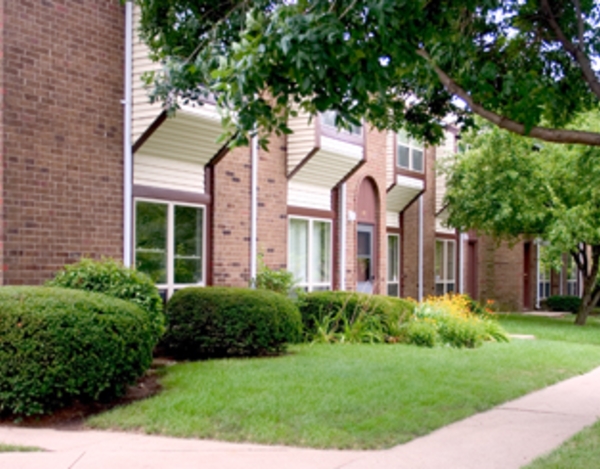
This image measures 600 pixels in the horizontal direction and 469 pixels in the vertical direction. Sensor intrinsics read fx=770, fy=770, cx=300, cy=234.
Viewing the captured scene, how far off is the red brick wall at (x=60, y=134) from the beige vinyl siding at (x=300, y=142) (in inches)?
192

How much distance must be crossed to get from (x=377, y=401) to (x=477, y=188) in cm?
1395

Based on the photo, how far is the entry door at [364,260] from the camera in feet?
64.2

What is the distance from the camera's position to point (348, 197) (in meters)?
18.7

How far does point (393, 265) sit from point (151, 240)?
11.3 m

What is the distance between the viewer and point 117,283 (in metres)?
9.94

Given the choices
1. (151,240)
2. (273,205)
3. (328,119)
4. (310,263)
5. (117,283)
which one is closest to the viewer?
(117,283)

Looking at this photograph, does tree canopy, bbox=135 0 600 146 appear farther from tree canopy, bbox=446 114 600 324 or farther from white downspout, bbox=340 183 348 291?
tree canopy, bbox=446 114 600 324

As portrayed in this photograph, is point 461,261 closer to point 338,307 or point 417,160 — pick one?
point 417,160

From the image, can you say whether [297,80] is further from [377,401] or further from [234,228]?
[234,228]

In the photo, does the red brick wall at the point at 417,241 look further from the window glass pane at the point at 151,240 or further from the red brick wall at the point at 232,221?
the window glass pane at the point at 151,240

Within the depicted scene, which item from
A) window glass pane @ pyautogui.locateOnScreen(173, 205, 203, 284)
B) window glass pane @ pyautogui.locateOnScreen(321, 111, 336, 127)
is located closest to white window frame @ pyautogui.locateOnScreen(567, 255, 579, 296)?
window glass pane @ pyautogui.locateOnScreen(321, 111, 336, 127)

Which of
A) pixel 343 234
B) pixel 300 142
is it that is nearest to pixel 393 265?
pixel 343 234

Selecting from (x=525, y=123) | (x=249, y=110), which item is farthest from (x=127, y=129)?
(x=525, y=123)

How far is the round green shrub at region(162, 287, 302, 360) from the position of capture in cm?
1150
